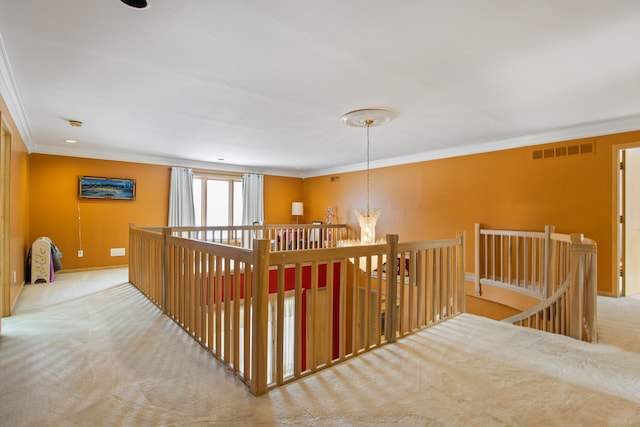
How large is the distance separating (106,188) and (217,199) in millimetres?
2230

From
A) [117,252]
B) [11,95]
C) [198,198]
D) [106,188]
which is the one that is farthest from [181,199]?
[11,95]

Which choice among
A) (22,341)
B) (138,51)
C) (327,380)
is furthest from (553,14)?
(22,341)

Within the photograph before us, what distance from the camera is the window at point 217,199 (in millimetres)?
7223

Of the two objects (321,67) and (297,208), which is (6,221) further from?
(297,208)

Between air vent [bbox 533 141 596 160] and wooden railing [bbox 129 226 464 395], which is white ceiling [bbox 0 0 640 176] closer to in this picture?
air vent [bbox 533 141 596 160]

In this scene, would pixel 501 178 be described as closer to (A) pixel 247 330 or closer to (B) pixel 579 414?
(B) pixel 579 414

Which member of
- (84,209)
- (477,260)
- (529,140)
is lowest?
(477,260)

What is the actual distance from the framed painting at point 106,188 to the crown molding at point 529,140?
16.0 feet

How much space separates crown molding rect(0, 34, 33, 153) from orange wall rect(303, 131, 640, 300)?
568 cm

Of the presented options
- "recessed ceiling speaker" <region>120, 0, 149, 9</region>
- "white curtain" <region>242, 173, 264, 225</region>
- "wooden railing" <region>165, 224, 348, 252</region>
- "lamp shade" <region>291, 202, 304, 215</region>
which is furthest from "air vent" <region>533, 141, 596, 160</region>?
"white curtain" <region>242, 173, 264, 225</region>

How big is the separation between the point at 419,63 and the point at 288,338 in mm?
5134

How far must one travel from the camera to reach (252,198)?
7867mm

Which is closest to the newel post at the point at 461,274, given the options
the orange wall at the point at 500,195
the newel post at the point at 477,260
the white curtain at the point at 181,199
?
the newel post at the point at 477,260

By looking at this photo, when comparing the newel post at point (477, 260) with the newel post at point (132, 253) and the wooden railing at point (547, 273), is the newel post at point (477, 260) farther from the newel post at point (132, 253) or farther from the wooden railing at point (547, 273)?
the newel post at point (132, 253)
